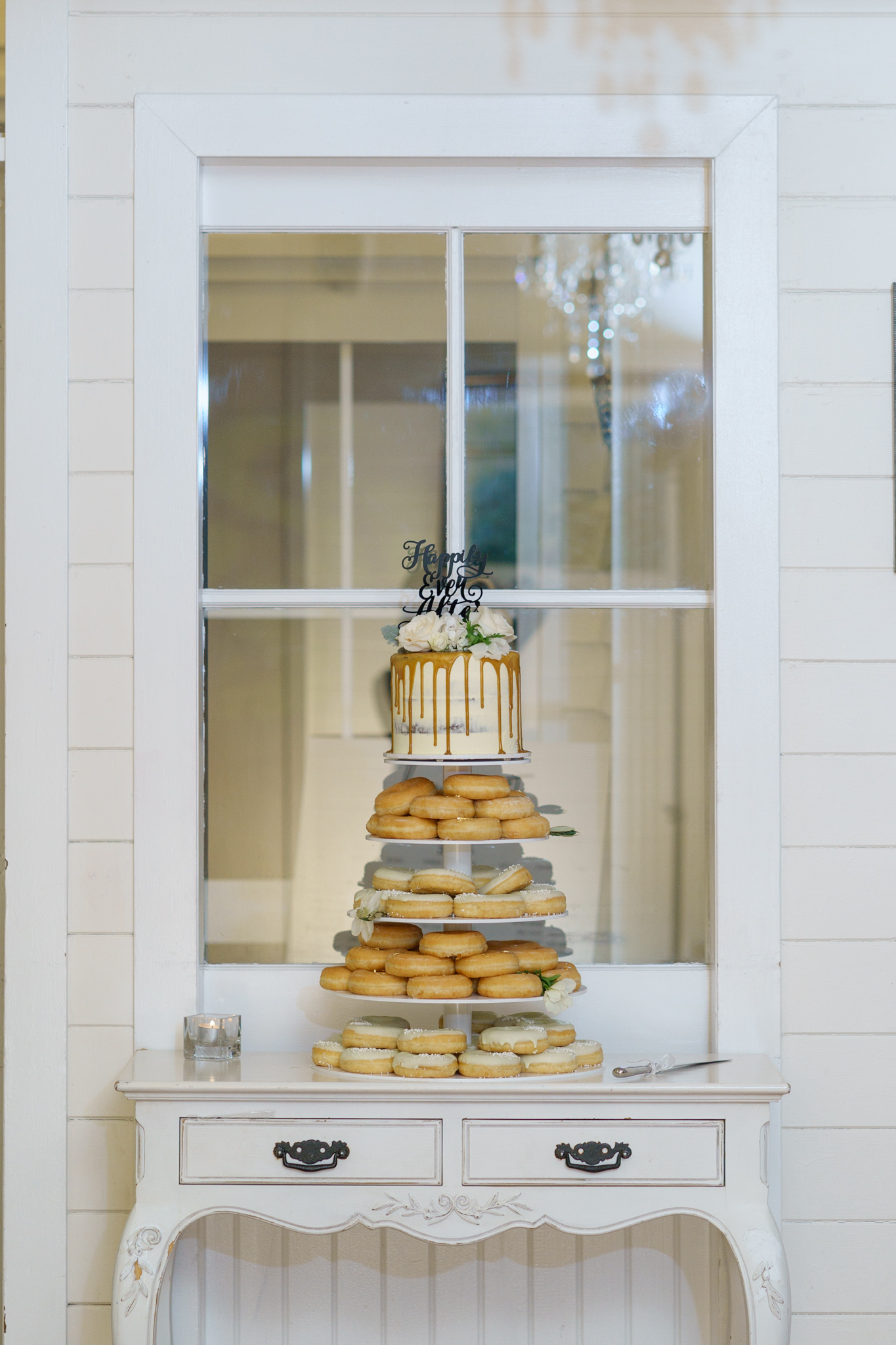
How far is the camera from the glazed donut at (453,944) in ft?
5.12

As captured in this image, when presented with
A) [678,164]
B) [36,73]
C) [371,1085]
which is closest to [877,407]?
[678,164]

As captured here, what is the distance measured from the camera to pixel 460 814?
5.18 ft

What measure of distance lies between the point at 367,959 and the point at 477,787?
11.2 inches

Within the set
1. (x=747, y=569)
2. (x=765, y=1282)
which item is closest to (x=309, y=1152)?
(x=765, y=1282)

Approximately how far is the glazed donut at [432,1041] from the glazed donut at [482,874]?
0.20 m

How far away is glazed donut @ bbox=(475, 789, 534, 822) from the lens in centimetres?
159

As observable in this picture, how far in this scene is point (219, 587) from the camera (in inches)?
71.8

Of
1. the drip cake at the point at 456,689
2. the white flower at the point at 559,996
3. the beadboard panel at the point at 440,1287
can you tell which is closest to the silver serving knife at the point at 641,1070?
the white flower at the point at 559,996

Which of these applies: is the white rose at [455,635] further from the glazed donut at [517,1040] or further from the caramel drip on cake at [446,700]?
the glazed donut at [517,1040]

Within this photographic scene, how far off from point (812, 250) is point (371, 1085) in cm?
139

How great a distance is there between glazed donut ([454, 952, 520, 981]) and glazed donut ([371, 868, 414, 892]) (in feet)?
0.42

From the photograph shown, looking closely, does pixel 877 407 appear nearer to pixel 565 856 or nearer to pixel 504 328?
pixel 504 328

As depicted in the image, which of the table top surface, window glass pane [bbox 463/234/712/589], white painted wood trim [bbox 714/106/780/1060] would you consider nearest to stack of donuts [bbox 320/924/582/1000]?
the table top surface

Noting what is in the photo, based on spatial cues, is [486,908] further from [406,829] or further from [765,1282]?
[765,1282]
